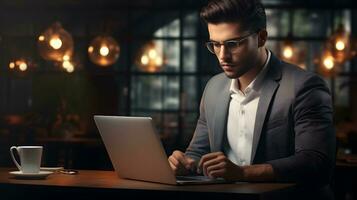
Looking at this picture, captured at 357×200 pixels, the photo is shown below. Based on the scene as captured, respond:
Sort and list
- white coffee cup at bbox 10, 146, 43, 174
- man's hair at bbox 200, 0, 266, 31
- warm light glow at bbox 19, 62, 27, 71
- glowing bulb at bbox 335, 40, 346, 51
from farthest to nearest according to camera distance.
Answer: warm light glow at bbox 19, 62, 27, 71 → glowing bulb at bbox 335, 40, 346, 51 → man's hair at bbox 200, 0, 266, 31 → white coffee cup at bbox 10, 146, 43, 174

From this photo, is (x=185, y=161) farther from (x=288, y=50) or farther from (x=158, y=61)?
(x=158, y=61)

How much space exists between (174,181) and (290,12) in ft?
45.9

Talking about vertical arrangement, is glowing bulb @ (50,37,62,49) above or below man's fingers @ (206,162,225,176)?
above

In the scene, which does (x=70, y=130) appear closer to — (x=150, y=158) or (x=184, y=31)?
(x=184, y=31)

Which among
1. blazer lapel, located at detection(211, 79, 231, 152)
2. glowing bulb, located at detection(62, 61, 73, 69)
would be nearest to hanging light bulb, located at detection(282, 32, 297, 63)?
glowing bulb, located at detection(62, 61, 73, 69)

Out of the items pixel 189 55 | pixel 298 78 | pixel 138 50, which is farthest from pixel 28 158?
pixel 189 55

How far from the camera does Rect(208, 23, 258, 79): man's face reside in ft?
11.0

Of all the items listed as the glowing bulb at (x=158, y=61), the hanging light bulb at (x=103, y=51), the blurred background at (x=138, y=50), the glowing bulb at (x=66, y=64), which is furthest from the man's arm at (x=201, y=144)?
the blurred background at (x=138, y=50)

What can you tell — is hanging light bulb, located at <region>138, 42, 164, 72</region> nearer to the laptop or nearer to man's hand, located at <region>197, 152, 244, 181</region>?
the laptop

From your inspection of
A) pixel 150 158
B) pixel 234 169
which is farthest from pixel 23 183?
pixel 234 169

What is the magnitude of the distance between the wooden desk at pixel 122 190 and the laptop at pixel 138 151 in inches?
1.7

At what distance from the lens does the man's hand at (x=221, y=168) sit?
9.96 feet

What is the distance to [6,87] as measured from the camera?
16938 mm

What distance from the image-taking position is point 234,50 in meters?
3.36
